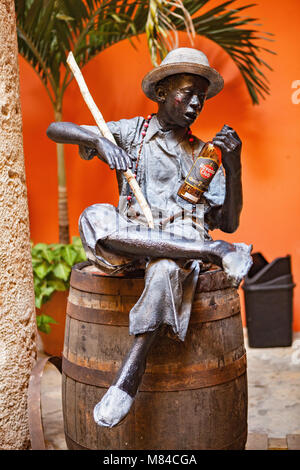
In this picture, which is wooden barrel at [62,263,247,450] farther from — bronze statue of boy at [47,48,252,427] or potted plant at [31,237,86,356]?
potted plant at [31,237,86,356]

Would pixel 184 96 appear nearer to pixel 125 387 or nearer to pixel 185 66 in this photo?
pixel 185 66

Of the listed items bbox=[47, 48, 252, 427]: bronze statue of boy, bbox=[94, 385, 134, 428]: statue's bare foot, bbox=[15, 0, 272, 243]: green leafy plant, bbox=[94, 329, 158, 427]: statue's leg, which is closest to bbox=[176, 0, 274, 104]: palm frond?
bbox=[15, 0, 272, 243]: green leafy plant

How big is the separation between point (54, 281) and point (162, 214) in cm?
162

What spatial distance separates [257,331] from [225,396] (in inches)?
75.2

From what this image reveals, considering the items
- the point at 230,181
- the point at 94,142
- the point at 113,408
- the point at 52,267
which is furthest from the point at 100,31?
the point at 113,408

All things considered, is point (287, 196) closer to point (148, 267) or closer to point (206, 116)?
point (206, 116)

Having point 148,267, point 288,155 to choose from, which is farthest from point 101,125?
point 288,155

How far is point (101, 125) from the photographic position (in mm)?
1940

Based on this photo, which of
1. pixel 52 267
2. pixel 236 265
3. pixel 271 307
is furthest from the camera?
pixel 271 307

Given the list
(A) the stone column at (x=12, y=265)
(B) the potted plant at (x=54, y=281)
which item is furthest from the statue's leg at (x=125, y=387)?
(B) the potted plant at (x=54, y=281)

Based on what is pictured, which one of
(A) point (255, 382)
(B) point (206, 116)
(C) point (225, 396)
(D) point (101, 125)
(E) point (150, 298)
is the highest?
(B) point (206, 116)

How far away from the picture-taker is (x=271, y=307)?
3740 mm

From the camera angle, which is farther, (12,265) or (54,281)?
(54,281)

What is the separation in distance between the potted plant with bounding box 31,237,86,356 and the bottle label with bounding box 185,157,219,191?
159 cm
